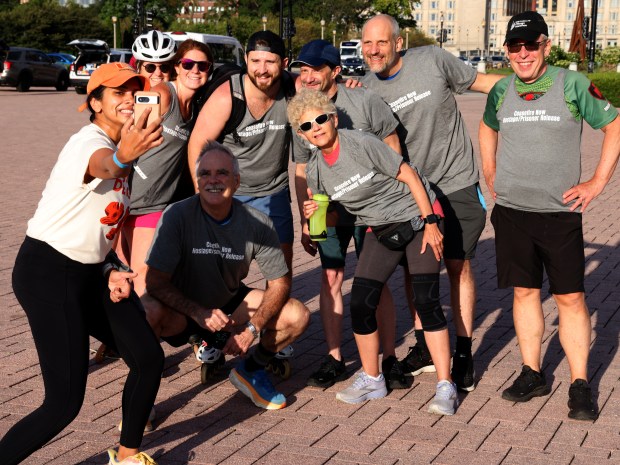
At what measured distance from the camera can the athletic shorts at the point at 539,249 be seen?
5.29 metres

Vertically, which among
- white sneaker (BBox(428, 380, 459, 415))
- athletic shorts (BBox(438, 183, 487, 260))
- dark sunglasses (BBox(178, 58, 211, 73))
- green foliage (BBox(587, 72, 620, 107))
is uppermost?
dark sunglasses (BBox(178, 58, 211, 73))

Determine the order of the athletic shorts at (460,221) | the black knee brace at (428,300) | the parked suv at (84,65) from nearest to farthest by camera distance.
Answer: the black knee brace at (428,300), the athletic shorts at (460,221), the parked suv at (84,65)

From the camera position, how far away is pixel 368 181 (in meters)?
5.25

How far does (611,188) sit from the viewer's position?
46.3 feet

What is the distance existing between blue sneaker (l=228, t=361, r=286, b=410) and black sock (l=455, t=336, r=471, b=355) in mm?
1096

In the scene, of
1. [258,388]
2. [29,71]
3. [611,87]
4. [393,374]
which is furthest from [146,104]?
[29,71]

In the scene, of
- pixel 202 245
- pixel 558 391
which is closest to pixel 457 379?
pixel 558 391

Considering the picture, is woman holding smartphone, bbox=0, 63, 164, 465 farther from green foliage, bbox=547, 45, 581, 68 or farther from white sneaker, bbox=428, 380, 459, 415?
green foliage, bbox=547, 45, 581, 68

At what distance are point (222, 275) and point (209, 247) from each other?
204mm

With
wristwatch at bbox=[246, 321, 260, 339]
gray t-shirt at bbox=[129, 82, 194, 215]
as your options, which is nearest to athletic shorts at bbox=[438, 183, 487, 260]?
wristwatch at bbox=[246, 321, 260, 339]

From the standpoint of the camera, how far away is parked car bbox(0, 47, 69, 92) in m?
39.3

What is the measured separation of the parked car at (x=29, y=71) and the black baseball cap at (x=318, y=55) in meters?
35.8

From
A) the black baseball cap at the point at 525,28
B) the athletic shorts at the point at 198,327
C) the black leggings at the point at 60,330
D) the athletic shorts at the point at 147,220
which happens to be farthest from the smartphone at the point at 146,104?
the black baseball cap at the point at 525,28

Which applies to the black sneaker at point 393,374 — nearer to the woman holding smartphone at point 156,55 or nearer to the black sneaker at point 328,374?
the black sneaker at point 328,374
